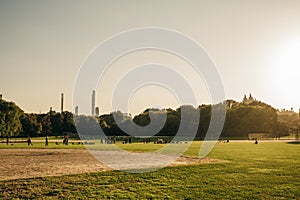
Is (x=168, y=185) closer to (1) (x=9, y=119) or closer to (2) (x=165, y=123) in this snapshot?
(1) (x=9, y=119)

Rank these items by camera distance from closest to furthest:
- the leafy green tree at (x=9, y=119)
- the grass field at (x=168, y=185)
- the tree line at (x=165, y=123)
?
the grass field at (x=168, y=185) < the leafy green tree at (x=9, y=119) < the tree line at (x=165, y=123)

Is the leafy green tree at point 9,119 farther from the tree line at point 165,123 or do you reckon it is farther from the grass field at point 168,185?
the grass field at point 168,185

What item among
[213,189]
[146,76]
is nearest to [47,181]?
[213,189]

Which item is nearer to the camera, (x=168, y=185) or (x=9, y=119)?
(x=168, y=185)

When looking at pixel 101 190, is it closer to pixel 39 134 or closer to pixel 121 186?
pixel 121 186

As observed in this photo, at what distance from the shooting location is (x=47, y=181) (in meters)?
20.1

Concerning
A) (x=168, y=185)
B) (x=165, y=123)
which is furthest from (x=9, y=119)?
(x=168, y=185)

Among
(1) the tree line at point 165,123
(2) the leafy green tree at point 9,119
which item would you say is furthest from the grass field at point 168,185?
(2) the leafy green tree at point 9,119

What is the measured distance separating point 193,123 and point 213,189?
112172 millimetres

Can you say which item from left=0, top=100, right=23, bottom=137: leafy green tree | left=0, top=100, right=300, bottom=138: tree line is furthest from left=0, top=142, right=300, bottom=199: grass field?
left=0, top=100, right=23, bottom=137: leafy green tree

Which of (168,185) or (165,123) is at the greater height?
(165,123)

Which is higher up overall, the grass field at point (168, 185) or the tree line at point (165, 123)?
the tree line at point (165, 123)

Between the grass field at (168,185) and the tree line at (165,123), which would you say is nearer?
the grass field at (168,185)

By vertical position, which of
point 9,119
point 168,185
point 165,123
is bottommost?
point 168,185
